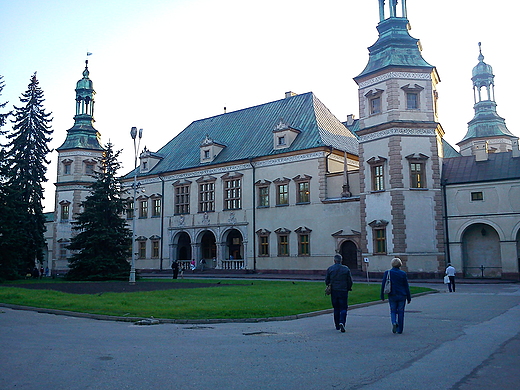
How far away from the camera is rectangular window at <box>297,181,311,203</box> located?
43250 millimetres

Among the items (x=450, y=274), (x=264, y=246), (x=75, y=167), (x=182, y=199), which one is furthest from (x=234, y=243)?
(x=450, y=274)

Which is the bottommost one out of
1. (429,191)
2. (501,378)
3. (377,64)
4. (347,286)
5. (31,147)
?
(501,378)

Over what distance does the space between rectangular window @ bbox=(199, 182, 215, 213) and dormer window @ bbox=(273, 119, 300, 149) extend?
8516 mm

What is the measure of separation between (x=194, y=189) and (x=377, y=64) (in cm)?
2287

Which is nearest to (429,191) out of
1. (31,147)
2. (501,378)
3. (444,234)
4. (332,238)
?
(444,234)

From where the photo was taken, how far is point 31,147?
45500mm

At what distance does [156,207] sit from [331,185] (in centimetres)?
2187

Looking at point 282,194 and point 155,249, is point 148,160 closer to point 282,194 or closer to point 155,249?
point 155,249

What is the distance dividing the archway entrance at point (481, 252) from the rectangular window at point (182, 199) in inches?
1091

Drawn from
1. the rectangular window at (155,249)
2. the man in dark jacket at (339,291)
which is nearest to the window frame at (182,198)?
the rectangular window at (155,249)

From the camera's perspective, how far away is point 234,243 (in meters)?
51.0

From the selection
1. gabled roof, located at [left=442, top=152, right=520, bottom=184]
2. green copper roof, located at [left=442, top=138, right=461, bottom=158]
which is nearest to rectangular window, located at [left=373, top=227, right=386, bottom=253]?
gabled roof, located at [left=442, top=152, right=520, bottom=184]

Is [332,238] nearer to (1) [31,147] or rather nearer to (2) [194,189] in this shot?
(2) [194,189]

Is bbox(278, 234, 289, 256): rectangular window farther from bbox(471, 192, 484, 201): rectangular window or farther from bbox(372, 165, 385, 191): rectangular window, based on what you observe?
bbox(471, 192, 484, 201): rectangular window
